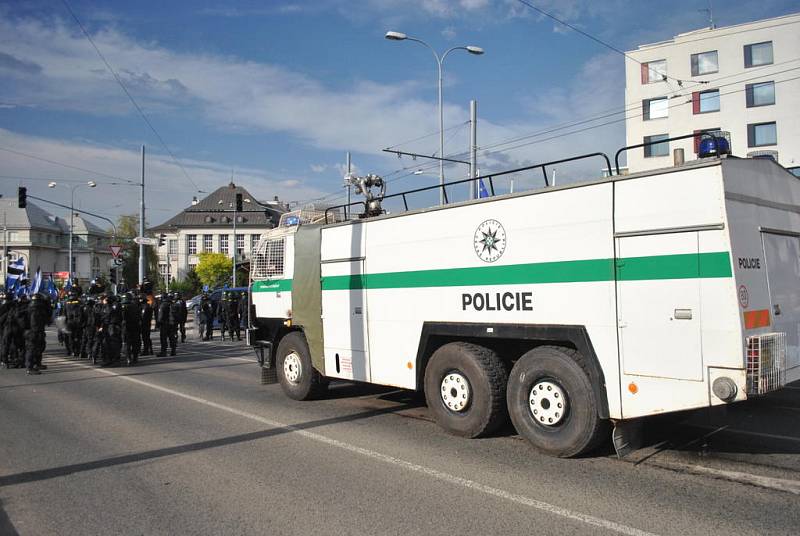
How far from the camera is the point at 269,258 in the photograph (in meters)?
10.3

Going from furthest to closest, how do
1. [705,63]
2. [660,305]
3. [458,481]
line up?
1. [705,63]
2. [458,481]
3. [660,305]

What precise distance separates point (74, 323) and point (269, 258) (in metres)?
10.2

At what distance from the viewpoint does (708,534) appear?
4152 millimetres

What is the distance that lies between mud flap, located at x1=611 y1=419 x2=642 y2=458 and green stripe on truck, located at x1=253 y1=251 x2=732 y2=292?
142 cm

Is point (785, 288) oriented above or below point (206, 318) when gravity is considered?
above

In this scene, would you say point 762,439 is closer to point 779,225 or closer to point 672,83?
point 779,225

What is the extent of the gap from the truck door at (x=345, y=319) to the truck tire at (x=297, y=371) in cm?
52

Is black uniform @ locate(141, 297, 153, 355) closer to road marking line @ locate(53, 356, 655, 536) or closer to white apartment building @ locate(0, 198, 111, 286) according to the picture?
road marking line @ locate(53, 356, 655, 536)

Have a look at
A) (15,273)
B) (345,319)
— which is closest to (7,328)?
(15,273)

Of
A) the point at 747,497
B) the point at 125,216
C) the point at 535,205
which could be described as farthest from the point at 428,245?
the point at 125,216

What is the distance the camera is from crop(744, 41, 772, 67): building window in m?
39.8

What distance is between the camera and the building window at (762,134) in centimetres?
3978

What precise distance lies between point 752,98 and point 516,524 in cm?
4454

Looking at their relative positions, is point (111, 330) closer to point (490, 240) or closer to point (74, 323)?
point (74, 323)
